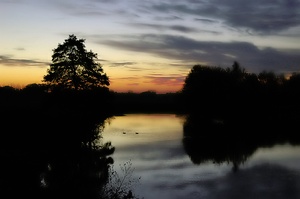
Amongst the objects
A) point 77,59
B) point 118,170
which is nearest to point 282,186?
point 118,170

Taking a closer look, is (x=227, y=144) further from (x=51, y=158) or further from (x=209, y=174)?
(x=51, y=158)

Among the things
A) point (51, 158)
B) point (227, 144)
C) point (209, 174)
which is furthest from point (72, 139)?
point (227, 144)

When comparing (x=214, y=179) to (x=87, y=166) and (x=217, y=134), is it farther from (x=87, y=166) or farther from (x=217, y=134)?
(x=217, y=134)

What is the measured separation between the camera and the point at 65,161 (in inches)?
1222

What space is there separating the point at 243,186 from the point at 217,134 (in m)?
32.3

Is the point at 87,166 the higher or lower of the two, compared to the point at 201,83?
lower

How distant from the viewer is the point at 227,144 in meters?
48.9

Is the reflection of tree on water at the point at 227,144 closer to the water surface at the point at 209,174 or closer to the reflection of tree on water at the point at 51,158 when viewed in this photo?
the water surface at the point at 209,174

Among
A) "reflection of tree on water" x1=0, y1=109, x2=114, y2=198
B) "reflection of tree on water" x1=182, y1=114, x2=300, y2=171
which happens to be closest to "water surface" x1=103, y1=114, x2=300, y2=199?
"reflection of tree on water" x1=182, y1=114, x2=300, y2=171

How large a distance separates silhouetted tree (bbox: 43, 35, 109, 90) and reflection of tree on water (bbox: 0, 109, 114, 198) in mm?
5255

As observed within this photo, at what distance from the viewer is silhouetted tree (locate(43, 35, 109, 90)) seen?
4962cm

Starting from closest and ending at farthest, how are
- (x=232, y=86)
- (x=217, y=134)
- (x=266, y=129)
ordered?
(x=217, y=134), (x=266, y=129), (x=232, y=86)

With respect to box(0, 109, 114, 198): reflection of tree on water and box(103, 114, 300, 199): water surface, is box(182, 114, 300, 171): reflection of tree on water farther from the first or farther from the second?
box(0, 109, 114, 198): reflection of tree on water

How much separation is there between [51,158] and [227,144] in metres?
27.0
